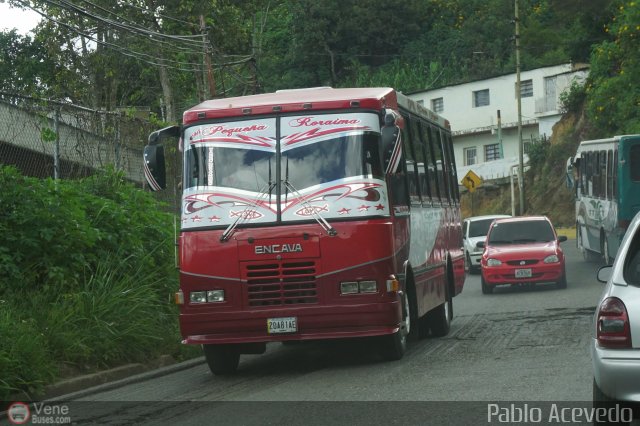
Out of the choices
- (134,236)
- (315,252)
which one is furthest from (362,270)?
(134,236)

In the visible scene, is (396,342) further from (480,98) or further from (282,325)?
(480,98)

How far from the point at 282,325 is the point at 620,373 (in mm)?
5821

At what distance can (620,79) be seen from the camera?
4284 cm

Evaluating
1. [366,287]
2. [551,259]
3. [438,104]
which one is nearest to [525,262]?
[551,259]

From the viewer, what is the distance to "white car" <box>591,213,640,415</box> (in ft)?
23.2

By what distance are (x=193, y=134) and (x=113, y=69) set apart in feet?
105

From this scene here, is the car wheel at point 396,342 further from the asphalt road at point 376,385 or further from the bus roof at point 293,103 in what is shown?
the bus roof at point 293,103

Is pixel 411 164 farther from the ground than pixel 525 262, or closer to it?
farther from the ground

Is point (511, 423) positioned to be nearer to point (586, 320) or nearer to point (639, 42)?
point (586, 320)

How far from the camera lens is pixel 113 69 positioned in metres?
44.3

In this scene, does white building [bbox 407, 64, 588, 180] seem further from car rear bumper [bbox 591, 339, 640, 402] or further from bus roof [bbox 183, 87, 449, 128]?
car rear bumper [bbox 591, 339, 640, 402]

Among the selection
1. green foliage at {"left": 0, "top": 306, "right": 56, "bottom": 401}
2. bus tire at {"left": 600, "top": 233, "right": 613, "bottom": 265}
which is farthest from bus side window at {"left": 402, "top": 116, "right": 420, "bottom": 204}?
bus tire at {"left": 600, "top": 233, "right": 613, "bottom": 265}

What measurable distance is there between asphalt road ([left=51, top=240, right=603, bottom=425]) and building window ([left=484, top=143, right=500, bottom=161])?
56860 mm
